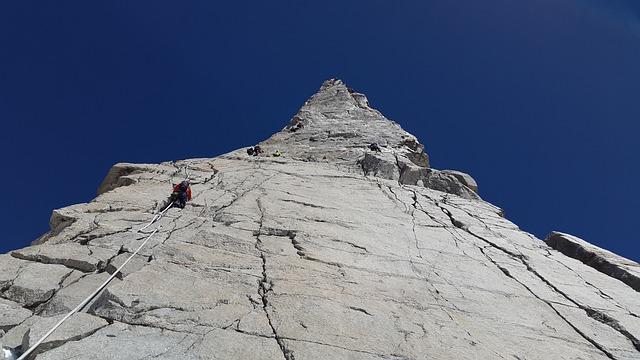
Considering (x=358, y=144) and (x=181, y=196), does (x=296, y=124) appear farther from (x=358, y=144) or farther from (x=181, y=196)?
(x=181, y=196)

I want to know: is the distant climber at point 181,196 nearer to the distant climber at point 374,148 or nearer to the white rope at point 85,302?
the white rope at point 85,302

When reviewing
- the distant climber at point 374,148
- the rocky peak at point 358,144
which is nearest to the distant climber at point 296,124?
the rocky peak at point 358,144

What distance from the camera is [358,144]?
24.0 meters

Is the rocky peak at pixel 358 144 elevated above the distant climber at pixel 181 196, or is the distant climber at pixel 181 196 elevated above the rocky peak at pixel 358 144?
the rocky peak at pixel 358 144

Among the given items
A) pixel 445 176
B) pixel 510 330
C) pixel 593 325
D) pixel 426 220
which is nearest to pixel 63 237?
pixel 510 330

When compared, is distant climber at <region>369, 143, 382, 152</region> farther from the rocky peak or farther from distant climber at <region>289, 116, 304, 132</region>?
distant climber at <region>289, 116, 304, 132</region>

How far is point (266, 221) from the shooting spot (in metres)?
10.1

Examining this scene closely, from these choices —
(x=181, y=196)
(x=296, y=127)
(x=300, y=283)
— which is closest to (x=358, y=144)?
(x=296, y=127)

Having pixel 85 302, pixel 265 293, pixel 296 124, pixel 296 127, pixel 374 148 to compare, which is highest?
pixel 296 124

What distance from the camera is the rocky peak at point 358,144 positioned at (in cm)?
1989

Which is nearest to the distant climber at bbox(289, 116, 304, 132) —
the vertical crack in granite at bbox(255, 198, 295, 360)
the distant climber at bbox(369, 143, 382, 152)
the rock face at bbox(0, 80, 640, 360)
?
the distant climber at bbox(369, 143, 382, 152)

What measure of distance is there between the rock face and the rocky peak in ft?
18.3

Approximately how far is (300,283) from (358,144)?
1728cm

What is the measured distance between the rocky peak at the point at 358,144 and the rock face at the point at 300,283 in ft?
18.3
